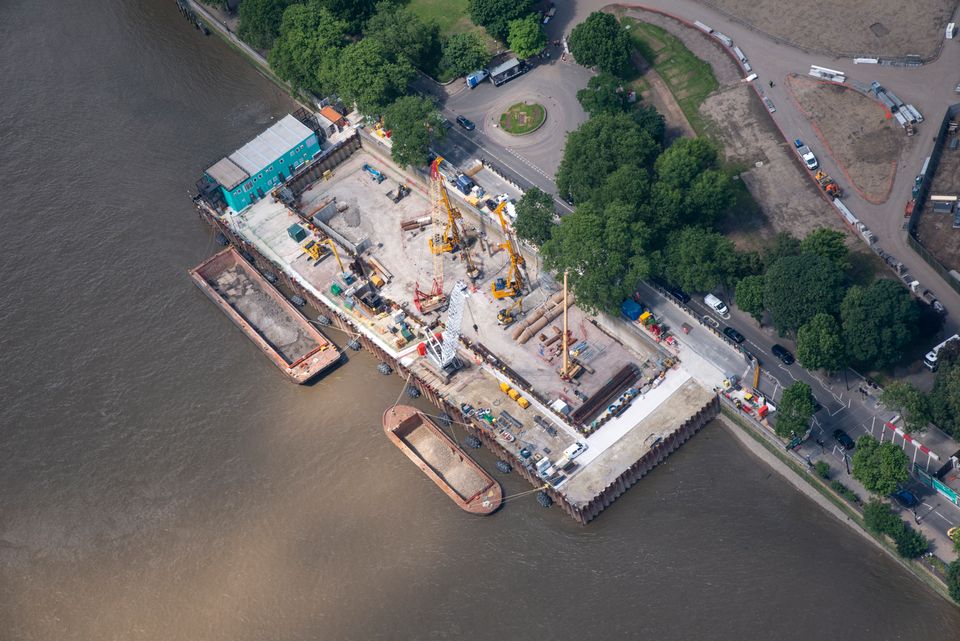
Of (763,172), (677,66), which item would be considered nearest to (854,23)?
(677,66)

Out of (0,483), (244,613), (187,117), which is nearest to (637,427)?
(244,613)

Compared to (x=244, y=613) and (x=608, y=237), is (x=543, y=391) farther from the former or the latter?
(x=244, y=613)

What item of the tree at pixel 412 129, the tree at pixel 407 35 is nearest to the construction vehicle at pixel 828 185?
the tree at pixel 412 129

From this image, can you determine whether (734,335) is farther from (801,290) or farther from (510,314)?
(510,314)

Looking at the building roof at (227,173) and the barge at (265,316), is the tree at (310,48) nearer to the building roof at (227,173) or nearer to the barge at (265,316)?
the building roof at (227,173)

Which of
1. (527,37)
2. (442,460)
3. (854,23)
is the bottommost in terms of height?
(442,460)

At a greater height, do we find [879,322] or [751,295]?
[879,322]
